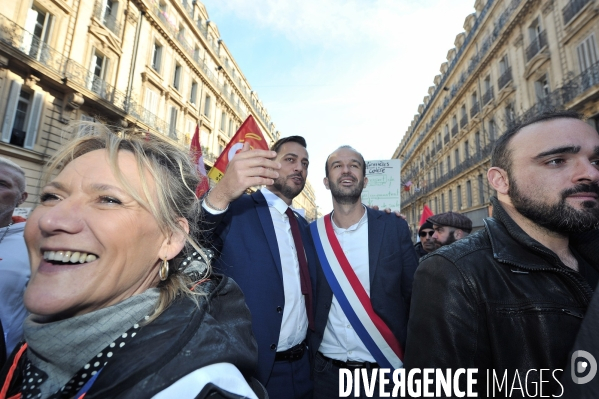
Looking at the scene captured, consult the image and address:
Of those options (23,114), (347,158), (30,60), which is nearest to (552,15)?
(347,158)

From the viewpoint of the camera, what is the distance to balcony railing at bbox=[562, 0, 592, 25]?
40.6ft

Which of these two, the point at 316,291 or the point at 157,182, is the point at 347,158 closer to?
the point at 316,291

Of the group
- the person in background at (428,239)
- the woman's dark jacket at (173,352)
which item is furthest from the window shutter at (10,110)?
the woman's dark jacket at (173,352)

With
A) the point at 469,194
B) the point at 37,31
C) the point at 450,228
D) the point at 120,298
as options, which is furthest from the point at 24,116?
the point at 469,194

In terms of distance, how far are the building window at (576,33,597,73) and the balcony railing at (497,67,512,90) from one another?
16.9 ft

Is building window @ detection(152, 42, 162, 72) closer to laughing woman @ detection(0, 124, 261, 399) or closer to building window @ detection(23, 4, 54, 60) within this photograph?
building window @ detection(23, 4, 54, 60)

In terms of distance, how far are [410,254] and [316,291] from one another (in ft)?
3.02

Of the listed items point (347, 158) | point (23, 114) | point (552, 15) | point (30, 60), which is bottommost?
point (347, 158)

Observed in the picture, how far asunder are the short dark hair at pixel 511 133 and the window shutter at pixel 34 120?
15.7 m

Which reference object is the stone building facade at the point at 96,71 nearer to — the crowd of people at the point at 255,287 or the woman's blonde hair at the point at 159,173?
the woman's blonde hair at the point at 159,173

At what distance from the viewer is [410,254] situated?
268 centimetres

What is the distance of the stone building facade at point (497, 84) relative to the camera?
1257cm

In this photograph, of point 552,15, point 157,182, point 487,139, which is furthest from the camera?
point 487,139

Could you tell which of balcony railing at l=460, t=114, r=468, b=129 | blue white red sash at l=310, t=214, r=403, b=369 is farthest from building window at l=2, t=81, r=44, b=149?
balcony railing at l=460, t=114, r=468, b=129
